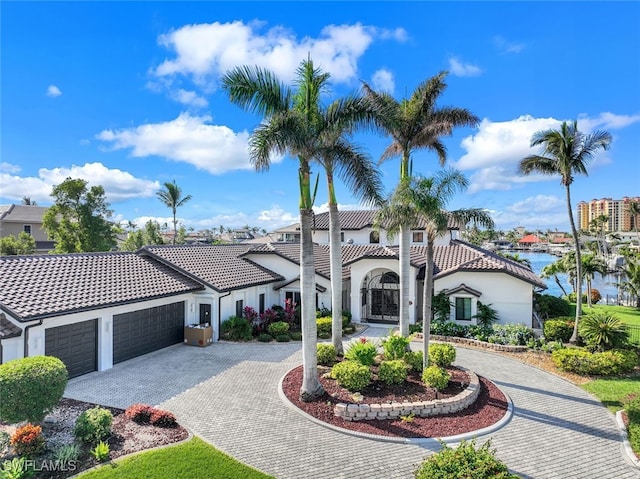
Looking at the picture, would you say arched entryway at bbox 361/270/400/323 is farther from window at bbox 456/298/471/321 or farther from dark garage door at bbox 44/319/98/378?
dark garage door at bbox 44/319/98/378

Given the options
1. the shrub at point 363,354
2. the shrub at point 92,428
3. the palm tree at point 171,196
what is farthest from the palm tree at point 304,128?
the palm tree at point 171,196

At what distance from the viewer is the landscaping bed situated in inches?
332

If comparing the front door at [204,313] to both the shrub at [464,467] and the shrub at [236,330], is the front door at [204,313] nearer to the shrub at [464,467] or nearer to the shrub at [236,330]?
the shrub at [236,330]

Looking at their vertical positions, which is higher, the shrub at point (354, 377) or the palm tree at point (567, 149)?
the palm tree at point (567, 149)

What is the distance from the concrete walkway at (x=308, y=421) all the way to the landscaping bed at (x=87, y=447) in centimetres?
81

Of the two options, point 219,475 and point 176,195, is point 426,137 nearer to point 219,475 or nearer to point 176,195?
point 219,475

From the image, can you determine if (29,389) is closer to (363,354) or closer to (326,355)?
(326,355)

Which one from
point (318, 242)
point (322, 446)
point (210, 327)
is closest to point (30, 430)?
point (322, 446)

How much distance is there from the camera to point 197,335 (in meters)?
19.3

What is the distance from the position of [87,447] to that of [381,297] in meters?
19.7

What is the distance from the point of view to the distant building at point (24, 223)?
52344mm

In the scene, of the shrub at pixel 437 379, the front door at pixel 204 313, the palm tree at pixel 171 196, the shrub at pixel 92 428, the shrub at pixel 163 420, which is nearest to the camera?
the shrub at pixel 92 428

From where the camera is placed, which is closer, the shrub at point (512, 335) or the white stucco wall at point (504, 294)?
the shrub at point (512, 335)

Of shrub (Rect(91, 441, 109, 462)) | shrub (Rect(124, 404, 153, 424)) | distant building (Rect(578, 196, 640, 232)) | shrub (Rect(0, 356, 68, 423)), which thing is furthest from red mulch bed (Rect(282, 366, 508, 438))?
distant building (Rect(578, 196, 640, 232))
